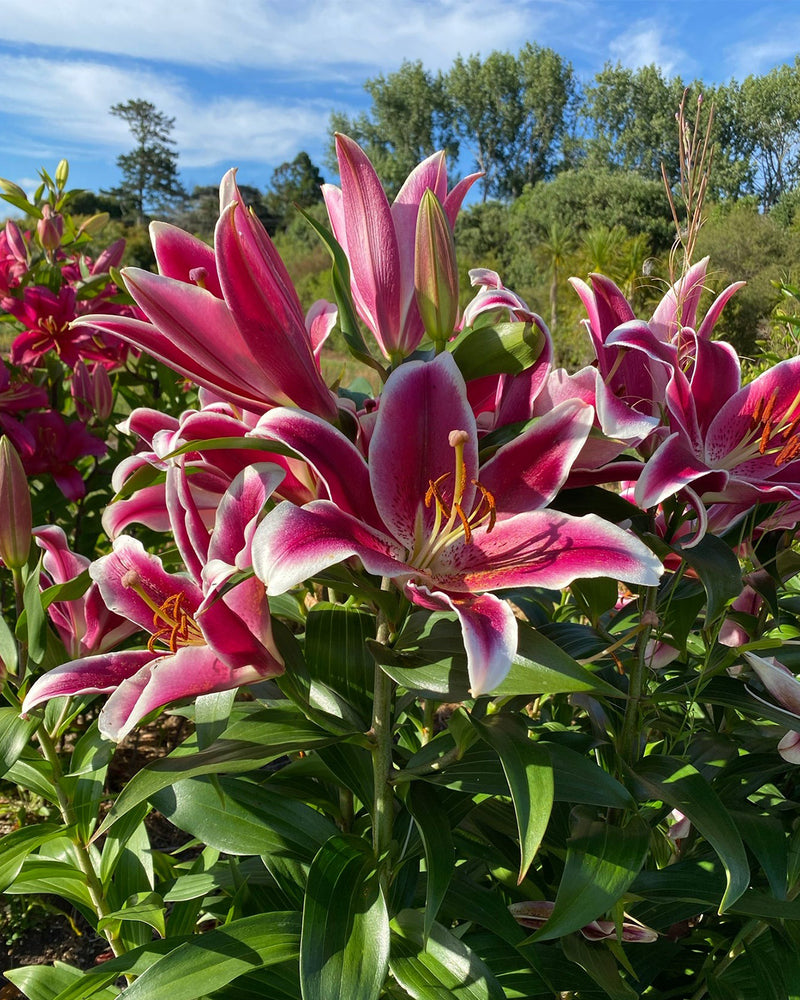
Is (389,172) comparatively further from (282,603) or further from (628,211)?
(282,603)

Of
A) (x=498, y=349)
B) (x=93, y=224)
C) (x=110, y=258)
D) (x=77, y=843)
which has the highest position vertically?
(x=93, y=224)

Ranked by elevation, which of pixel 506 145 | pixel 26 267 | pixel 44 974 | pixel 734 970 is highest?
pixel 506 145

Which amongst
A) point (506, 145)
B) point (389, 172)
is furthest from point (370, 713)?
point (506, 145)

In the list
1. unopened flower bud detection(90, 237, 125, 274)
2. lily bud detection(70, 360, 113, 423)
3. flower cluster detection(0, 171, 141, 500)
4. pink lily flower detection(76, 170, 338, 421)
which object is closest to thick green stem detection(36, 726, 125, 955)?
pink lily flower detection(76, 170, 338, 421)

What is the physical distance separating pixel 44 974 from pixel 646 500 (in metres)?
1.03

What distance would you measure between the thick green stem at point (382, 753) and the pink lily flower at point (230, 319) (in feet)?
0.70

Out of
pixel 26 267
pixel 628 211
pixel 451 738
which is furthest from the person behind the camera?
pixel 628 211

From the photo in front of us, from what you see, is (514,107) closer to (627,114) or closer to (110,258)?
(627,114)

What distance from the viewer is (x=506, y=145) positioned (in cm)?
3547

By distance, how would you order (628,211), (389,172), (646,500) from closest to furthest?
(646,500) < (628,211) < (389,172)

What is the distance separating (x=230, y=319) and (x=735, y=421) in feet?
1.45

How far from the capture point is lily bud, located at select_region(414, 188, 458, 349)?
596 mm

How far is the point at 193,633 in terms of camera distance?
68 cm

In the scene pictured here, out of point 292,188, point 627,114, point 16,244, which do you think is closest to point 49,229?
point 16,244
